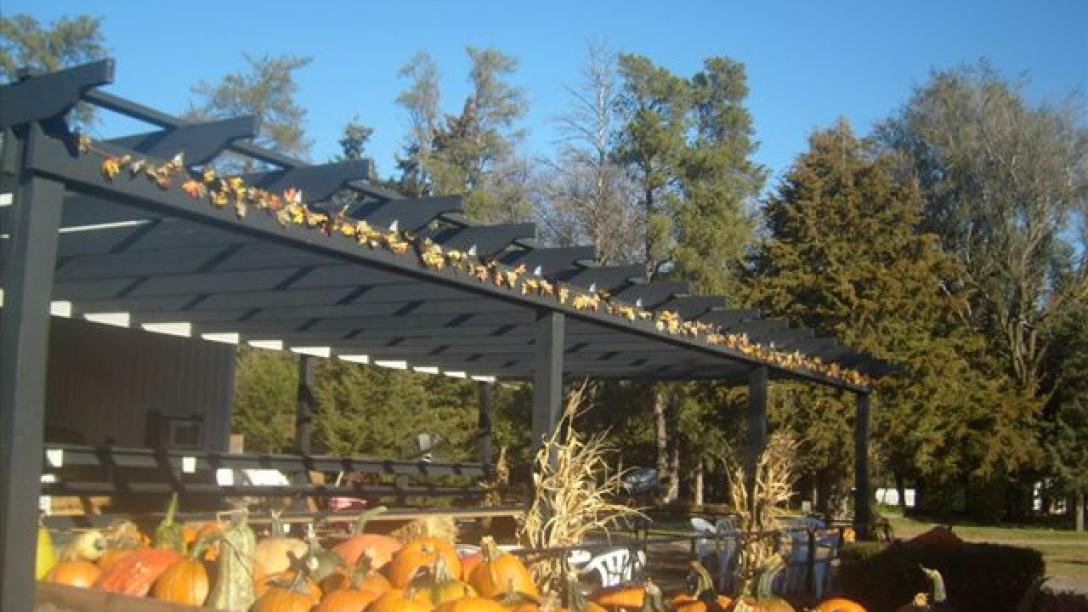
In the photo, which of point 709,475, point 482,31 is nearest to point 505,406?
point 709,475

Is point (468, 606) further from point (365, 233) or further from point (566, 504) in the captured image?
point (566, 504)

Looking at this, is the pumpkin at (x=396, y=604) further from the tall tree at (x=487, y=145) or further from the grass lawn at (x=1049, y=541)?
the tall tree at (x=487, y=145)

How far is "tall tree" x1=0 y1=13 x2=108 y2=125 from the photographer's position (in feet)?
97.8

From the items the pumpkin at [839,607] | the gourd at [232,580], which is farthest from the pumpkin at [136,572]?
the pumpkin at [839,607]

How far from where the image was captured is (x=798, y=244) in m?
22.3

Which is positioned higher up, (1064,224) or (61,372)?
(1064,224)

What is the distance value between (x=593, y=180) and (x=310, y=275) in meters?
23.0

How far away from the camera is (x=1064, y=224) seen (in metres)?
29.3

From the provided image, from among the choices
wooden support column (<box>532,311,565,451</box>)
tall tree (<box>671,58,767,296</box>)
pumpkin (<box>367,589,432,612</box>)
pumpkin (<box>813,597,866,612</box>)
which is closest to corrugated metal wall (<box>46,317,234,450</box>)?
wooden support column (<box>532,311,565,451</box>)

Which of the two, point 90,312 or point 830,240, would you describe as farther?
point 830,240

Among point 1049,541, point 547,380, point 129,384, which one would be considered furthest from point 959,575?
point 1049,541

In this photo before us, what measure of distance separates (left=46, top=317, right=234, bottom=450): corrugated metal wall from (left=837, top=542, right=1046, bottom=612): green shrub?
7.18m

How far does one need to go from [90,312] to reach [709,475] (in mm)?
23586

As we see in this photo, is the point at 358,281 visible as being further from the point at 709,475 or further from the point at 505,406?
the point at 709,475
